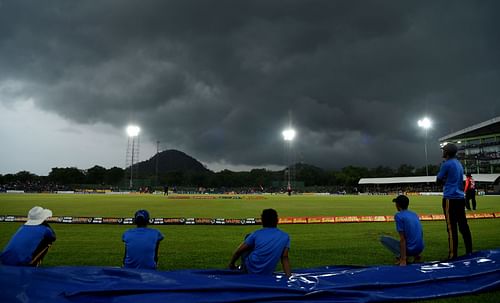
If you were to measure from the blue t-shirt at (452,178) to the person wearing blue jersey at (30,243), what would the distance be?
7654 mm

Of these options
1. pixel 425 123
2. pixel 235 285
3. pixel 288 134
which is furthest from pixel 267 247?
pixel 425 123

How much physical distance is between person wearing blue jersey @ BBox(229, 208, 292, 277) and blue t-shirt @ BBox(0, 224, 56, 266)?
325 centimetres

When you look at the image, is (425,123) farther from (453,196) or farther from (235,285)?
(235,285)

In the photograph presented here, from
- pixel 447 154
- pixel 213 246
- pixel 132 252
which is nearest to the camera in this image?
pixel 132 252

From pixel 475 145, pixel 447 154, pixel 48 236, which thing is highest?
pixel 475 145

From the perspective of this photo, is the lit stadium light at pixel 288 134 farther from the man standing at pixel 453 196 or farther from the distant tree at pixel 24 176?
the distant tree at pixel 24 176

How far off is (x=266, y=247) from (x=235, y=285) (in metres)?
0.72

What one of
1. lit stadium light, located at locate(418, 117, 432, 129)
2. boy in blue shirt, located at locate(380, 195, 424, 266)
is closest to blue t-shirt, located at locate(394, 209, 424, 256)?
boy in blue shirt, located at locate(380, 195, 424, 266)

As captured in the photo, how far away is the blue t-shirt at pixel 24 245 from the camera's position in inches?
218

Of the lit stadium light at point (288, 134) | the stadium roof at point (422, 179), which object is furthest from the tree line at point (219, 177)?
the lit stadium light at point (288, 134)

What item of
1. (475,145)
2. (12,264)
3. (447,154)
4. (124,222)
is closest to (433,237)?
(447,154)

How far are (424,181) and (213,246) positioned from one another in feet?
292

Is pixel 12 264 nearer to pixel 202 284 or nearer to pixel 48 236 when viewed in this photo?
pixel 48 236

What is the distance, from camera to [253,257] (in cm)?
532
